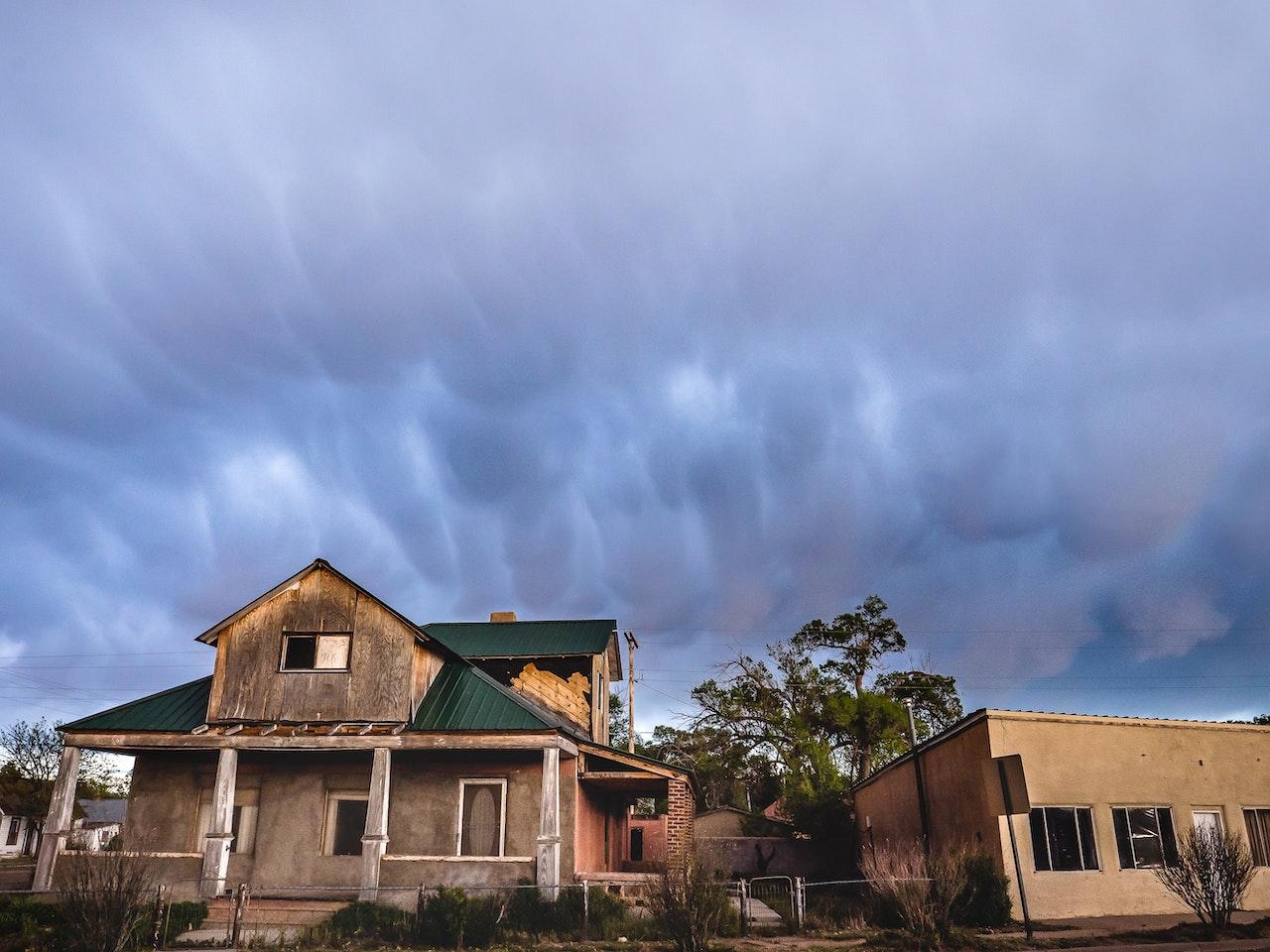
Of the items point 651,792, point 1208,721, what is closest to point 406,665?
point 651,792

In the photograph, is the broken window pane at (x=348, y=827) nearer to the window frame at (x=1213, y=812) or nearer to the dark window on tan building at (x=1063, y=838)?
the dark window on tan building at (x=1063, y=838)

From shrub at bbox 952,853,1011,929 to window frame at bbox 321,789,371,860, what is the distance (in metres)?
12.8

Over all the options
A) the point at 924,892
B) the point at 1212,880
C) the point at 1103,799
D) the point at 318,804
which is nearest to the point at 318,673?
the point at 318,804

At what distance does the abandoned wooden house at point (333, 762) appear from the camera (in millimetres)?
19141

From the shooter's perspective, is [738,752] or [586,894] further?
[738,752]

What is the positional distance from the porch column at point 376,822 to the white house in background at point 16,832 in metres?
54.9

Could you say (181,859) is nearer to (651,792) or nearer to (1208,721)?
(651,792)

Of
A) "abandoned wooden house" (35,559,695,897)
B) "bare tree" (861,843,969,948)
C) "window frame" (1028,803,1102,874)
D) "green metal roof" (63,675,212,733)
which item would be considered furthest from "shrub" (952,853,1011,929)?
"green metal roof" (63,675,212,733)

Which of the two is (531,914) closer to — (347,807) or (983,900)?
(347,807)

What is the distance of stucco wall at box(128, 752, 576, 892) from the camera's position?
20141 mm

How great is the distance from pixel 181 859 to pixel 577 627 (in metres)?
14.0

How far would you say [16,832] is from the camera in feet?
203

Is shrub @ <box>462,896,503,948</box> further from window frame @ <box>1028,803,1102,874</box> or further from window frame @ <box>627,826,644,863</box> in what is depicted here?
window frame @ <box>627,826,644,863</box>

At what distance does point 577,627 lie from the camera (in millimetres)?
30859
